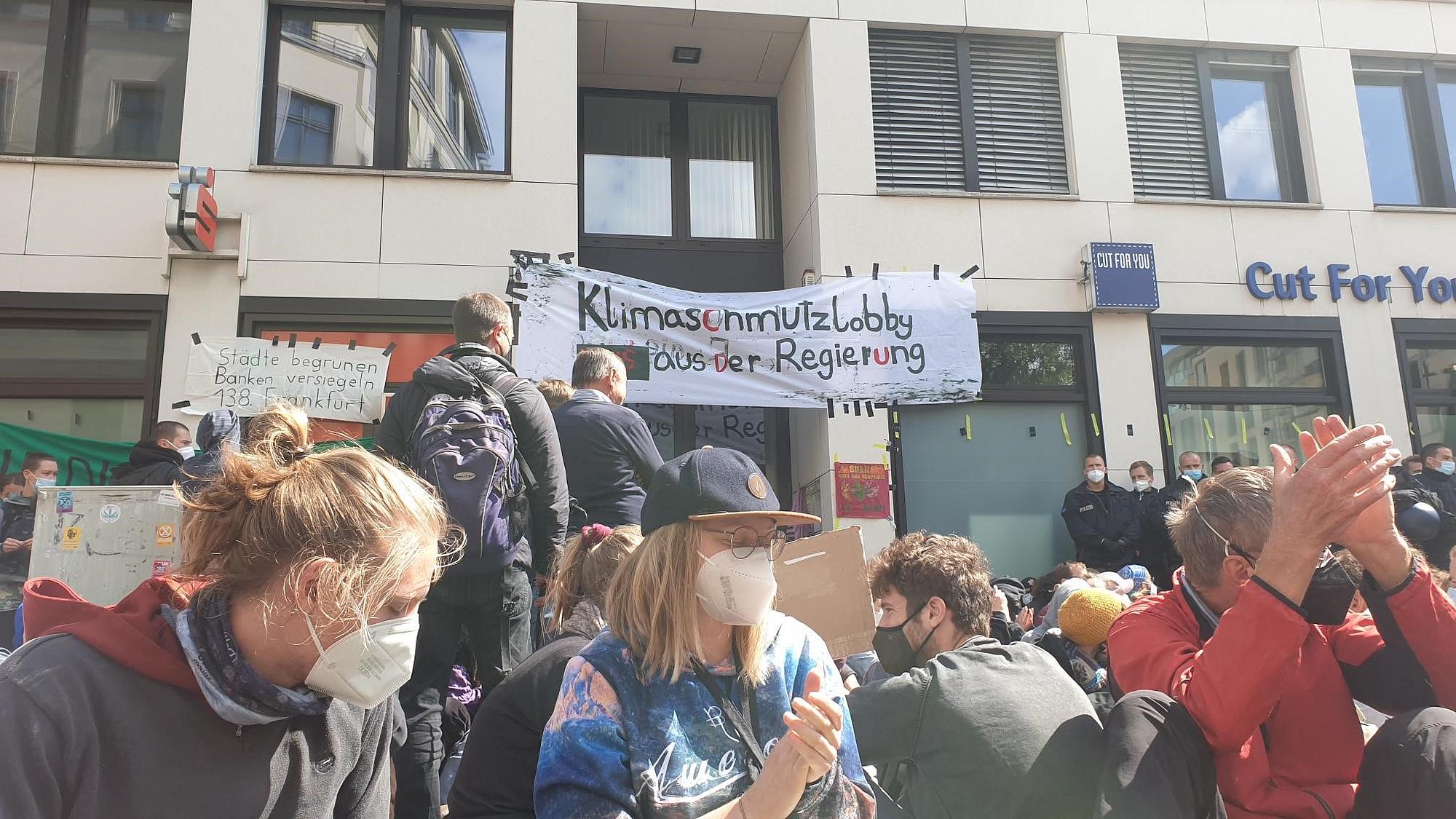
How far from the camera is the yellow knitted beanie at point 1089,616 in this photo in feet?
13.4

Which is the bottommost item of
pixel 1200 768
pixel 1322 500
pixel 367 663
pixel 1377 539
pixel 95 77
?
pixel 1200 768

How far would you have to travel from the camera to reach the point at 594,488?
15.9 feet

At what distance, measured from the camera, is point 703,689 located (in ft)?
7.40

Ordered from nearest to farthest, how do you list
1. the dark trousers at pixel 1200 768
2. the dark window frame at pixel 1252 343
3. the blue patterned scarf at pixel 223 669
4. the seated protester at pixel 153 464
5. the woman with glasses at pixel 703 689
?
the blue patterned scarf at pixel 223 669
the woman with glasses at pixel 703 689
the dark trousers at pixel 1200 768
the seated protester at pixel 153 464
the dark window frame at pixel 1252 343

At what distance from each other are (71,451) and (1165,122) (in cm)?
1106

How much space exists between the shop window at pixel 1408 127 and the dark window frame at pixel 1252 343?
2028 mm

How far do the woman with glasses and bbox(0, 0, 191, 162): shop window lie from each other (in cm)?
871

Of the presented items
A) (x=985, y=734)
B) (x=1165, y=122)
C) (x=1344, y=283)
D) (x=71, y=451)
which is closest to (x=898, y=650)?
(x=985, y=734)

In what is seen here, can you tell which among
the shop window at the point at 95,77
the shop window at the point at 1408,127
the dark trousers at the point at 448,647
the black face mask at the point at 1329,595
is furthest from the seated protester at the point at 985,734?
the shop window at the point at 1408,127

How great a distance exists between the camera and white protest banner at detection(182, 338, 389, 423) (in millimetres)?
8375

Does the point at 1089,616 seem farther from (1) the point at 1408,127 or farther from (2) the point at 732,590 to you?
(1) the point at 1408,127

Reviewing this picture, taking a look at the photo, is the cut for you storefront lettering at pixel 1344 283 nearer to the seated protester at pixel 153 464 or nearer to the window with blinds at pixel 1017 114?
the window with blinds at pixel 1017 114

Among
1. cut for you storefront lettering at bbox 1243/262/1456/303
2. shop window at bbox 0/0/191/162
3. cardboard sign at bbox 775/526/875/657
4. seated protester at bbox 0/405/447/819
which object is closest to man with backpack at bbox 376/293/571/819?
cardboard sign at bbox 775/526/875/657

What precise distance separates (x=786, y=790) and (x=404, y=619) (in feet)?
2.77
